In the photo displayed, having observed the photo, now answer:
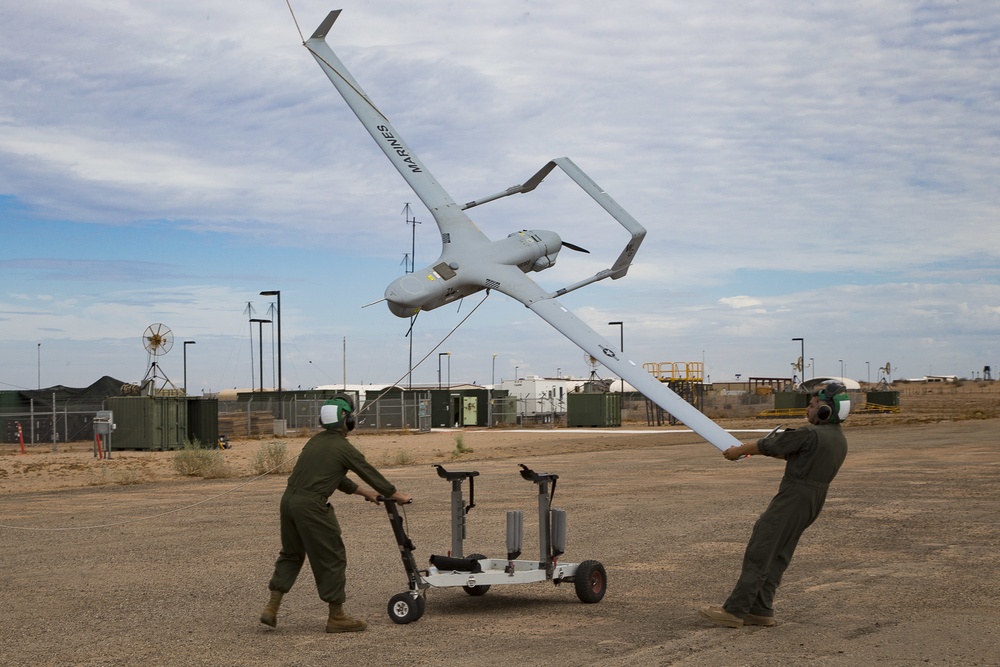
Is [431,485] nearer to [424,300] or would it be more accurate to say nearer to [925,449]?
[424,300]

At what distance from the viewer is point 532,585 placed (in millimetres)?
11445

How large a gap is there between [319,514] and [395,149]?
3565 mm

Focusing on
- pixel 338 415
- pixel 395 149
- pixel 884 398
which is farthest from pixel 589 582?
pixel 884 398

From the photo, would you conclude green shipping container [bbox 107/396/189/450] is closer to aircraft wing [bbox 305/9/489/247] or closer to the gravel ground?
the gravel ground

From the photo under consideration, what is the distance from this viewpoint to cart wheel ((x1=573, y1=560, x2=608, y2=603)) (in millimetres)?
9945

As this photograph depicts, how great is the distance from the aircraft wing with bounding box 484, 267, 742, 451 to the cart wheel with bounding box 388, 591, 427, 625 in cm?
269

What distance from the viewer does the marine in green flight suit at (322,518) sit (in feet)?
28.5

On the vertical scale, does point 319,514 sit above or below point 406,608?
above

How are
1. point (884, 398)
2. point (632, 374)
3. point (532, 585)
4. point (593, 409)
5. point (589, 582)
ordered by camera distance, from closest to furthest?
point (632, 374)
point (589, 582)
point (532, 585)
point (593, 409)
point (884, 398)

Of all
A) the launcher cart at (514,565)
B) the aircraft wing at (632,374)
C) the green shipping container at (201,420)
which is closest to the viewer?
the aircraft wing at (632,374)

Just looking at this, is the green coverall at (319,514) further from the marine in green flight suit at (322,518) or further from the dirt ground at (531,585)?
the dirt ground at (531,585)

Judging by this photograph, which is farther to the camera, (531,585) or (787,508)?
(531,585)

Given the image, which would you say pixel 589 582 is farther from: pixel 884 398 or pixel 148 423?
pixel 884 398

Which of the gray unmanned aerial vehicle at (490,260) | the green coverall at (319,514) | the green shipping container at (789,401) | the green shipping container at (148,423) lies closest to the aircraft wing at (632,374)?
the gray unmanned aerial vehicle at (490,260)
